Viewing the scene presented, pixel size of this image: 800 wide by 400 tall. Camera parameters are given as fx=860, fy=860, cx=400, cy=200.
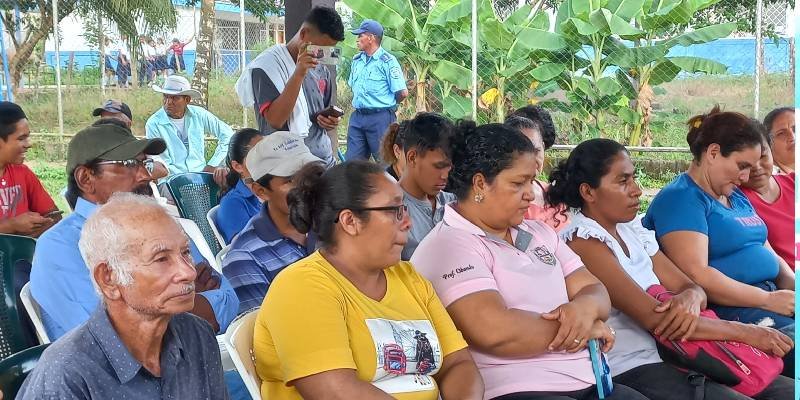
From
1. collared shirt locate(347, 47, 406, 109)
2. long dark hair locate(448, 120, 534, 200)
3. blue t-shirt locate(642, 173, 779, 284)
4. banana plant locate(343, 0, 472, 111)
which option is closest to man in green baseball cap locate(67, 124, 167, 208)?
long dark hair locate(448, 120, 534, 200)

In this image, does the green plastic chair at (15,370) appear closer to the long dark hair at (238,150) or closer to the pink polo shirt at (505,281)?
the pink polo shirt at (505,281)

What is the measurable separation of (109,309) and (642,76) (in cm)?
850

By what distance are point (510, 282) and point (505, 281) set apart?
2 cm

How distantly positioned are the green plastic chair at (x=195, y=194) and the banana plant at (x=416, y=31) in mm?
5105

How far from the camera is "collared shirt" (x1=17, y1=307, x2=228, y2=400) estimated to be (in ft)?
5.48

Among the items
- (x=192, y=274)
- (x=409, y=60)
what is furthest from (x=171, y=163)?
(x=192, y=274)

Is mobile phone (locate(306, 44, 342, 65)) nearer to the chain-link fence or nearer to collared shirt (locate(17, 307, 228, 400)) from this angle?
collared shirt (locate(17, 307, 228, 400))

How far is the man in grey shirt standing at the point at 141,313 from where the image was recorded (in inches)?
68.7

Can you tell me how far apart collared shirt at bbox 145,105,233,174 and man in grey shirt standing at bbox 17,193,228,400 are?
480cm

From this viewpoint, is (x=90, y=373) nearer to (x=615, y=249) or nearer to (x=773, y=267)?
(x=615, y=249)

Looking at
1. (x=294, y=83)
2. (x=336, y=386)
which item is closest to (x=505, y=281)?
(x=336, y=386)

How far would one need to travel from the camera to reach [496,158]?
2.67 meters

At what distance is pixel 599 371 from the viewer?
2549 millimetres

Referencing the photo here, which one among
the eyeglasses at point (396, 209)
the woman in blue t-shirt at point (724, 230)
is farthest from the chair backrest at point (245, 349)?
the woman in blue t-shirt at point (724, 230)
